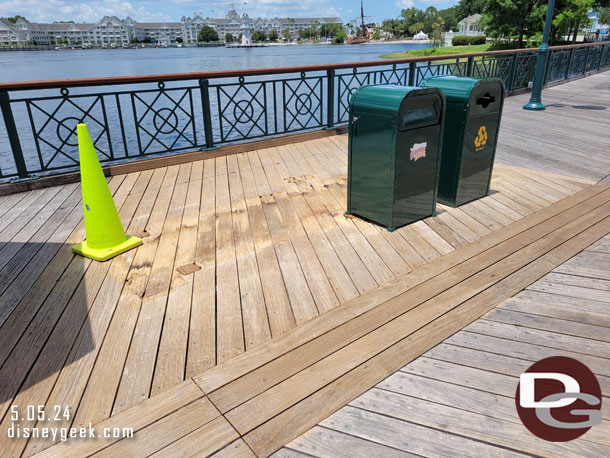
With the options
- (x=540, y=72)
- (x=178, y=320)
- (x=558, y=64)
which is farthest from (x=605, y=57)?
(x=178, y=320)

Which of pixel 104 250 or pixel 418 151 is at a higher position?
pixel 418 151

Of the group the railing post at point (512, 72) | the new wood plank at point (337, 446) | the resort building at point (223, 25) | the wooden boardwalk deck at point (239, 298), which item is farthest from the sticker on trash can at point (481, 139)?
the resort building at point (223, 25)

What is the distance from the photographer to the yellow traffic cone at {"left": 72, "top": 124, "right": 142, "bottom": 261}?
3385 mm

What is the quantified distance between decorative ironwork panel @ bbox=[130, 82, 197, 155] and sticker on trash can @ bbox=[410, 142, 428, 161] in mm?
3344

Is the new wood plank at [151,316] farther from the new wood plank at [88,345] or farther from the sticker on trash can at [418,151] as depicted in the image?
the sticker on trash can at [418,151]

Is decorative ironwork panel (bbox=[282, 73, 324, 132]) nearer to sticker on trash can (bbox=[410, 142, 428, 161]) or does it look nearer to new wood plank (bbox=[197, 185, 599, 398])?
sticker on trash can (bbox=[410, 142, 428, 161])

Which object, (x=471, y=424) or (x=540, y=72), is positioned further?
(x=540, y=72)

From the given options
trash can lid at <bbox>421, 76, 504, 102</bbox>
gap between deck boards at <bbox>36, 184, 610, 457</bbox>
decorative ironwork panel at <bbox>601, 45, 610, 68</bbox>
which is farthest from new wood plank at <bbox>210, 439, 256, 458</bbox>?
decorative ironwork panel at <bbox>601, 45, 610, 68</bbox>

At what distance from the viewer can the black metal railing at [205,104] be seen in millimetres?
5109

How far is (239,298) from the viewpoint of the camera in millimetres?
2797

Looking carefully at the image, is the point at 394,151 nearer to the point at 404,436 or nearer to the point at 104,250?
the point at 404,436

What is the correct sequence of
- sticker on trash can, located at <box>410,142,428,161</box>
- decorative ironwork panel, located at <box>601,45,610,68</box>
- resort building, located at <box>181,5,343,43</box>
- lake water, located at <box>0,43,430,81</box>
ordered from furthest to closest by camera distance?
resort building, located at <box>181,5,343,43</box> < lake water, located at <box>0,43,430,81</box> < decorative ironwork panel, located at <box>601,45,610,68</box> < sticker on trash can, located at <box>410,142,428,161</box>

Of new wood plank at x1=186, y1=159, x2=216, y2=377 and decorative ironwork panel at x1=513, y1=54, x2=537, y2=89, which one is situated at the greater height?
decorative ironwork panel at x1=513, y1=54, x2=537, y2=89

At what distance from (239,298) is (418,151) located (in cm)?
202
